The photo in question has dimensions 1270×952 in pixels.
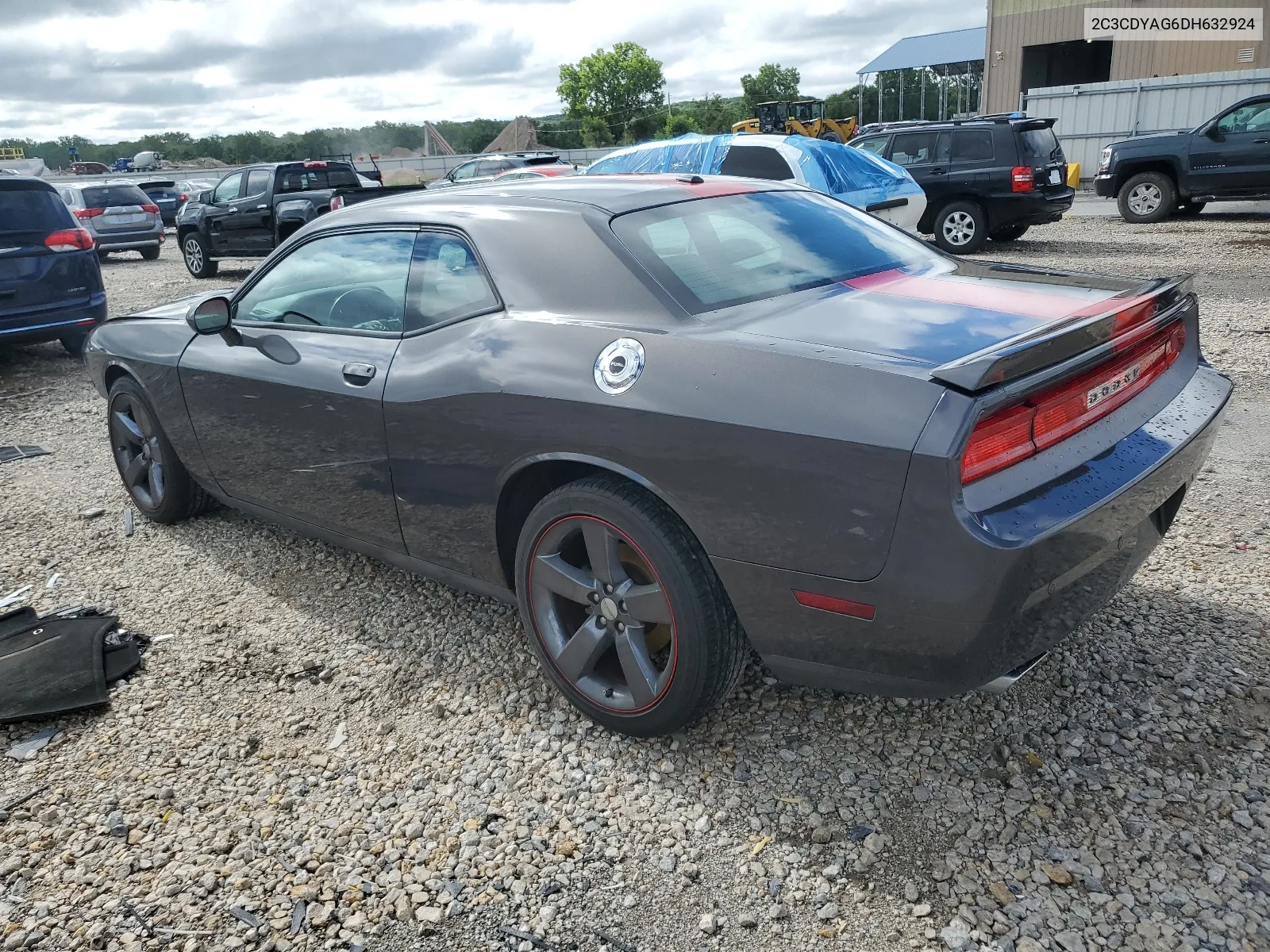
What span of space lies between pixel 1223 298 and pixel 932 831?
819 cm

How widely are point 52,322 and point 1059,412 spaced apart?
8503 mm

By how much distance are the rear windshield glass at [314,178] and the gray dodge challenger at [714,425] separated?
12.2 m

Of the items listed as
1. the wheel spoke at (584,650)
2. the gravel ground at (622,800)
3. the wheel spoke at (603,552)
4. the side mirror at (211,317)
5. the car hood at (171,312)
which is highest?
the side mirror at (211,317)

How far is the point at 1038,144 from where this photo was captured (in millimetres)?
12906

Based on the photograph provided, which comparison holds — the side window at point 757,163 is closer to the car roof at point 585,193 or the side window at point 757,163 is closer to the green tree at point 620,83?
the car roof at point 585,193

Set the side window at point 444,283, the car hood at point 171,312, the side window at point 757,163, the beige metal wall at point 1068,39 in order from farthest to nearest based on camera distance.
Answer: the beige metal wall at point 1068,39 < the side window at point 757,163 < the car hood at point 171,312 < the side window at point 444,283

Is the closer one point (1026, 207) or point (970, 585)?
point (970, 585)

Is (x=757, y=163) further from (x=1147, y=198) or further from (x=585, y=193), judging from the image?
(x=1147, y=198)

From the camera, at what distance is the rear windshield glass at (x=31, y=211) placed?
26.5ft

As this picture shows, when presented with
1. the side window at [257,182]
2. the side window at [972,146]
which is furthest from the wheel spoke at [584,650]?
the side window at [257,182]

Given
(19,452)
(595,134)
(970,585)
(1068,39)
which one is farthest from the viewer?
(595,134)

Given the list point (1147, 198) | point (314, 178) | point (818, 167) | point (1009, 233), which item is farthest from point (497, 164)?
point (1147, 198)

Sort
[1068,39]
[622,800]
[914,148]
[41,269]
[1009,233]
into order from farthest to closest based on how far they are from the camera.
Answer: [1068,39], [1009,233], [914,148], [41,269], [622,800]

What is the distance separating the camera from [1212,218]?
51.4 ft
